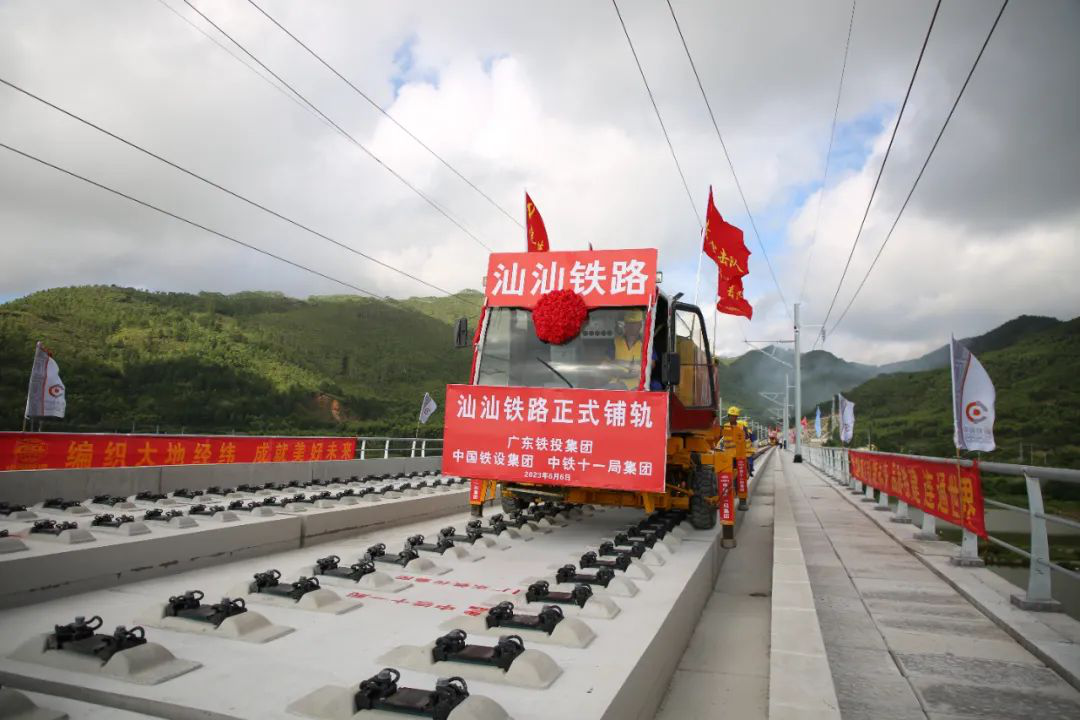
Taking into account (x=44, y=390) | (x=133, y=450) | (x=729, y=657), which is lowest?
(x=729, y=657)

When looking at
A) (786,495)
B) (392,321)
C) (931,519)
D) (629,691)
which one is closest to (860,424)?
Answer: (392,321)

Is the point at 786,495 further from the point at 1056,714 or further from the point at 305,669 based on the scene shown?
the point at 305,669

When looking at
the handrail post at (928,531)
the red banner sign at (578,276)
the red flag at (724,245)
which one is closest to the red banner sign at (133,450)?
the red banner sign at (578,276)

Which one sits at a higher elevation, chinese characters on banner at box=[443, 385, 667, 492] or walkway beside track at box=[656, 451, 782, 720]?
chinese characters on banner at box=[443, 385, 667, 492]

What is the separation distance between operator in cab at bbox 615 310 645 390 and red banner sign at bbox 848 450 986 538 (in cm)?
350

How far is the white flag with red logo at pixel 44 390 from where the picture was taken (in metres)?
15.5

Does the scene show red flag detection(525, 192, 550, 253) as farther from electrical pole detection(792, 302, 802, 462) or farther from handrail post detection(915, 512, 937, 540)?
electrical pole detection(792, 302, 802, 462)

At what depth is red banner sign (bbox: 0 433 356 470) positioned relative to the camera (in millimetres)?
8781

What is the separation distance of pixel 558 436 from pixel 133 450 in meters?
7.27

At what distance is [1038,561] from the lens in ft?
16.1

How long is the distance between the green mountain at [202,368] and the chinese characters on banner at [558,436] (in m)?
22.1

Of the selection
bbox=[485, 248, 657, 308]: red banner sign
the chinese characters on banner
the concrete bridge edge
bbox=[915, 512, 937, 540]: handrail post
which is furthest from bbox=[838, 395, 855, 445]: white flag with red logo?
the chinese characters on banner

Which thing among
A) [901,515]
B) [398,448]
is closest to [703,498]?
[901,515]

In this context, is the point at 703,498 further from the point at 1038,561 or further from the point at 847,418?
the point at 847,418
